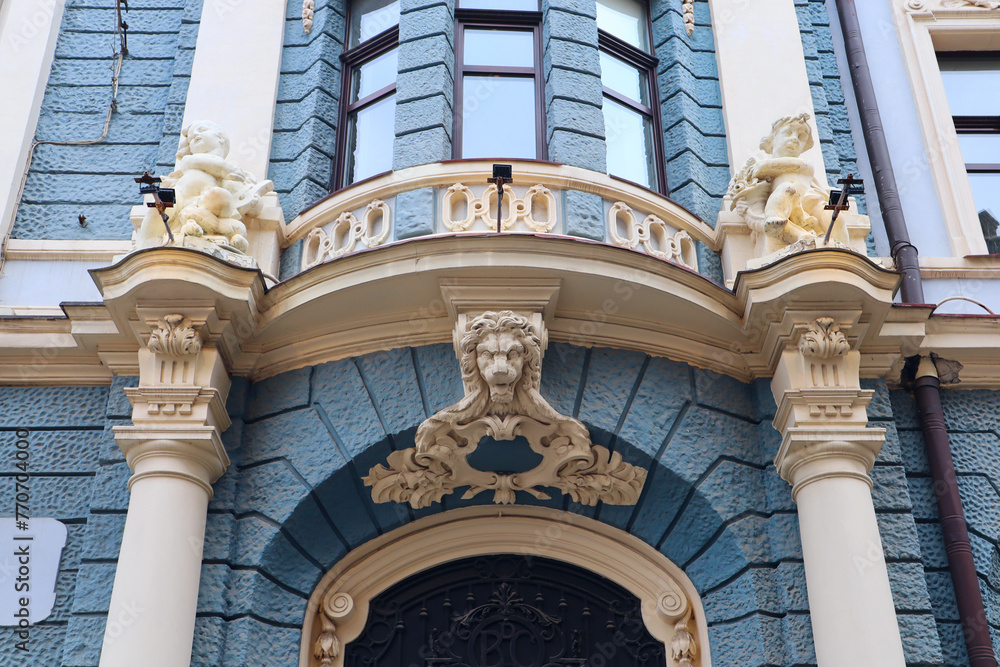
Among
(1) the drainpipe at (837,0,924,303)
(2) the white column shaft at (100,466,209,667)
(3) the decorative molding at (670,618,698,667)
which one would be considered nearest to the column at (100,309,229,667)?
(2) the white column shaft at (100,466,209,667)

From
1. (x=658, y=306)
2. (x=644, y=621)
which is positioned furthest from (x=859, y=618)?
(x=658, y=306)

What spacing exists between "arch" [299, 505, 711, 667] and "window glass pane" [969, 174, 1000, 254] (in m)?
4.08

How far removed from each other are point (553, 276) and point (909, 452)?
2.77 metres

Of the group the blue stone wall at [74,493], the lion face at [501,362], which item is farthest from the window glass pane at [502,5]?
the blue stone wall at [74,493]

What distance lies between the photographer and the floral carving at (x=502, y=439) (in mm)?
7289

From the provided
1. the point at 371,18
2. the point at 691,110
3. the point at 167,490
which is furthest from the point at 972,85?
the point at 167,490

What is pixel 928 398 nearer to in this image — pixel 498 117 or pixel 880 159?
pixel 880 159

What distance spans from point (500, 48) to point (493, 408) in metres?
3.60

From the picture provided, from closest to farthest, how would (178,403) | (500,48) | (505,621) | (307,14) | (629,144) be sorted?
(178,403) < (505,621) < (629,144) < (500,48) < (307,14)

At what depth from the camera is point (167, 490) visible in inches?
277

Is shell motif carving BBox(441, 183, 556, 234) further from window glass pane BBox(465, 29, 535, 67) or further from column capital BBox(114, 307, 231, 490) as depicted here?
window glass pane BBox(465, 29, 535, 67)

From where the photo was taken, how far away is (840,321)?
756cm

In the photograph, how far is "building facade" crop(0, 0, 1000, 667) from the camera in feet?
23.6

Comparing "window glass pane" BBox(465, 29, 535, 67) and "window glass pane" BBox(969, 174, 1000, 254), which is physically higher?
"window glass pane" BBox(465, 29, 535, 67)
